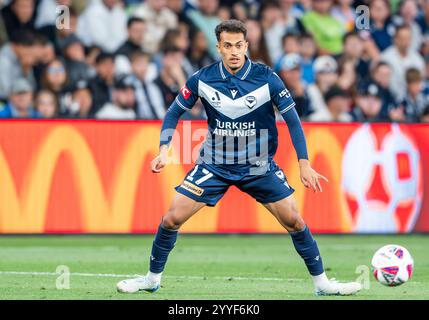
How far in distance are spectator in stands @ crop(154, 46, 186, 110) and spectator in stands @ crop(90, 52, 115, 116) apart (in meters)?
0.69

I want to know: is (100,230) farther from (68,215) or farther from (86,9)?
(86,9)

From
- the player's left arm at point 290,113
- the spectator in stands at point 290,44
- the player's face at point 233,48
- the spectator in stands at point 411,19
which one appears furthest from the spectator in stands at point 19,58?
the player's left arm at point 290,113

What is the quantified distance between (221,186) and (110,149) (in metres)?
5.29

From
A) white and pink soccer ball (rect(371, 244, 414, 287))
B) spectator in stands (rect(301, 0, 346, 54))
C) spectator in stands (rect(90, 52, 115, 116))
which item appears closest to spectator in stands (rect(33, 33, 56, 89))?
spectator in stands (rect(90, 52, 115, 116))

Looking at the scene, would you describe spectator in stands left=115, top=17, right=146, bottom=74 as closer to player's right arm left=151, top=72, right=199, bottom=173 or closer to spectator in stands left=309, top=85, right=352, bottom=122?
spectator in stands left=309, top=85, right=352, bottom=122

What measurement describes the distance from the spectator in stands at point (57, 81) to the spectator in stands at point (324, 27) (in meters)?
4.51

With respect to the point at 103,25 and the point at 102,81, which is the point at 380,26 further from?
the point at 102,81

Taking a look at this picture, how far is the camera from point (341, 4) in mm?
19703

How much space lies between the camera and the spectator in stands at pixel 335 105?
694 inches

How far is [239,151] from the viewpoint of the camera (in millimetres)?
9750

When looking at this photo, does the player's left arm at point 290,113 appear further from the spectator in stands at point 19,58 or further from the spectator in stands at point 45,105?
the spectator in stands at point 19,58

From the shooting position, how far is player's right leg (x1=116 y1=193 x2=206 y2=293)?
31.6 feet

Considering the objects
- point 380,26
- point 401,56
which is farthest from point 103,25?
point 401,56

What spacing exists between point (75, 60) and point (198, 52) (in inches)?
78.4
